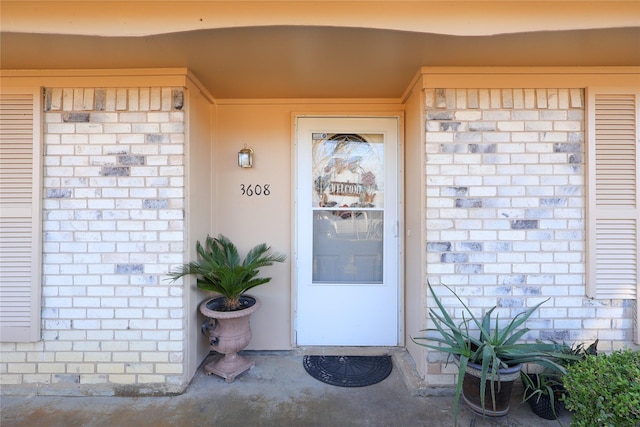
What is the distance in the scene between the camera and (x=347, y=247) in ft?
9.43

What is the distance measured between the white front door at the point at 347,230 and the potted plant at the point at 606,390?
1.38 meters

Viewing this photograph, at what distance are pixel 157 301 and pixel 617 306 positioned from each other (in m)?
3.42

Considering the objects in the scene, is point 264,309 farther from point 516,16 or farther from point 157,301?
point 516,16

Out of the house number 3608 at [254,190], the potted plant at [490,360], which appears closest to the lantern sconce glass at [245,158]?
the house number 3608 at [254,190]

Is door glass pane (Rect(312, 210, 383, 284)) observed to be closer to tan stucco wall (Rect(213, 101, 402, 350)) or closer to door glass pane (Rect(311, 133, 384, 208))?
door glass pane (Rect(311, 133, 384, 208))

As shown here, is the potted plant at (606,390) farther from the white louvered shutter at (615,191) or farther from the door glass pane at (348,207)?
the door glass pane at (348,207)

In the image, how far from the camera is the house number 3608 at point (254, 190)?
2.84m

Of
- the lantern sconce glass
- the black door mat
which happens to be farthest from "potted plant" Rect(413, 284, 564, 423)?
the lantern sconce glass

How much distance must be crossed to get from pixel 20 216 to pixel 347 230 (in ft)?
8.39

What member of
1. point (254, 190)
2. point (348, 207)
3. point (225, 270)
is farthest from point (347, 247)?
point (225, 270)

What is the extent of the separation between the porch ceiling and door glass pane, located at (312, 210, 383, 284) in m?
1.18

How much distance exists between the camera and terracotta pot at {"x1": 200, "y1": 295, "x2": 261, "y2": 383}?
7.79ft

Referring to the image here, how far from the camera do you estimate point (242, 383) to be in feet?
7.75

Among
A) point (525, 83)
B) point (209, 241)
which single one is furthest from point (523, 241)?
point (209, 241)
